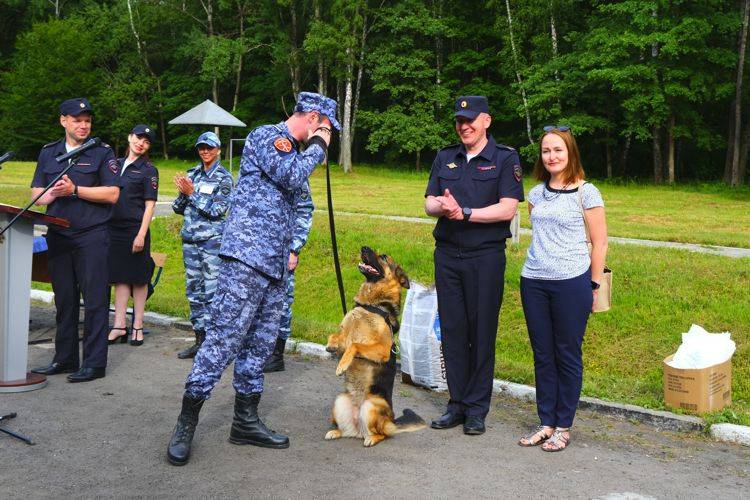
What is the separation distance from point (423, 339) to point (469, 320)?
0.90m

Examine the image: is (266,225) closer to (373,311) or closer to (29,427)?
(373,311)

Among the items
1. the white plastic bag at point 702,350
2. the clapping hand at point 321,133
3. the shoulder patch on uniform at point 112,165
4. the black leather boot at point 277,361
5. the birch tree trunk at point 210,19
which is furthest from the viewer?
the birch tree trunk at point 210,19

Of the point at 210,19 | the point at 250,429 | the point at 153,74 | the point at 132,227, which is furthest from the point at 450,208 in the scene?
the point at 153,74

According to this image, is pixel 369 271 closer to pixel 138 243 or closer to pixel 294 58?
pixel 138 243

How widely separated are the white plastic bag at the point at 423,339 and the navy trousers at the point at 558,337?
3.86 ft

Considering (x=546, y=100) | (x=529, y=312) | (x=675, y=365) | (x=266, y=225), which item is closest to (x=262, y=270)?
(x=266, y=225)

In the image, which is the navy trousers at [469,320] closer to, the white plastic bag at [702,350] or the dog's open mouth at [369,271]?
the dog's open mouth at [369,271]

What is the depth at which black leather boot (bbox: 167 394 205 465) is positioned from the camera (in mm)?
4242

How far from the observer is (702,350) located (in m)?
5.38

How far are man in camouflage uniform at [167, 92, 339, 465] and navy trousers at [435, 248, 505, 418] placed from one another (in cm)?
123

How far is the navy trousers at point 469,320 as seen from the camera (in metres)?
4.94

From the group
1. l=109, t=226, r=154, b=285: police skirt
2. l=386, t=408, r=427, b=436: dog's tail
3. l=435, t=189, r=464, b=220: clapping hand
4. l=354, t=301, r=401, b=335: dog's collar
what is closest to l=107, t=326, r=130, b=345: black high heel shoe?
l=109, t=226, r=154, b=285: police skirt

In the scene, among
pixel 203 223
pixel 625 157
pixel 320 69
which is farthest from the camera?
pixel 320 69

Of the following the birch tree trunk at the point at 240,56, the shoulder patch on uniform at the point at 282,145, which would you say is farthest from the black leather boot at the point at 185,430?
the birch tree trunk at the point at 240,56
